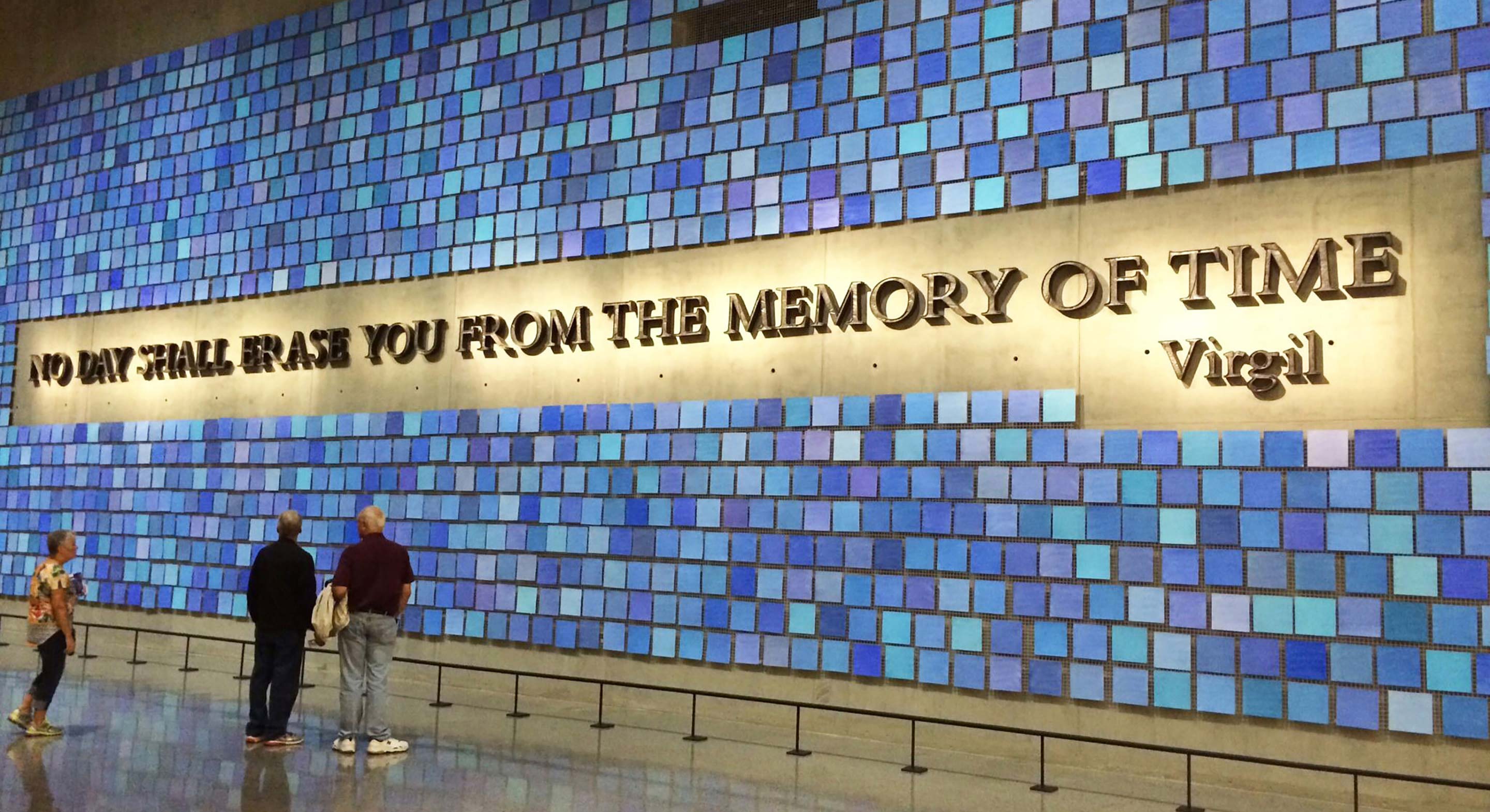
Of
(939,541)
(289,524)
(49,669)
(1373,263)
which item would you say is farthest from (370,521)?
(1373,263)

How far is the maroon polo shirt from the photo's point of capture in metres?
8.90

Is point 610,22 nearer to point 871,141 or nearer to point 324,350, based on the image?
point 871,141

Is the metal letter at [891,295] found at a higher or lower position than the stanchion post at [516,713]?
higher

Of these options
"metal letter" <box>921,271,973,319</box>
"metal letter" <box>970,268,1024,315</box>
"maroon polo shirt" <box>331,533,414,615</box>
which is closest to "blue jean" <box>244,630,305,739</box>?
"maroon polo shirt" <box>331,533,414,615</box>

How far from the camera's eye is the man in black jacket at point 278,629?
909 cm

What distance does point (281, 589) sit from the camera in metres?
9.15

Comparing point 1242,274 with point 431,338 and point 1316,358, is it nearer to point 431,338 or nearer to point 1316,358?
point 1316,358

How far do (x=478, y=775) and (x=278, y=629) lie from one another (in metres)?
1.94

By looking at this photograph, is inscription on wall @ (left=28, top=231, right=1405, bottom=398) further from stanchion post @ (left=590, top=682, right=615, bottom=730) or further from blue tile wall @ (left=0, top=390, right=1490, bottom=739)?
stanchion post @ (left=590, top=682, right=615, bottom=730)

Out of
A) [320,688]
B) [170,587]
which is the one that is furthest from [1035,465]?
[170,587]

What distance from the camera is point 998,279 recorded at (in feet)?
32.8

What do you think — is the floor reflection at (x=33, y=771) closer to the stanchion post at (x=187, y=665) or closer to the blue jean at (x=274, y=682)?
the blue jean at (x=274, y=682)

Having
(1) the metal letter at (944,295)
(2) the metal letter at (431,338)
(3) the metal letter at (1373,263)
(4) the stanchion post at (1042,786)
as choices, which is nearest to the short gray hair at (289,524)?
(2) the metal letter at (431,338)

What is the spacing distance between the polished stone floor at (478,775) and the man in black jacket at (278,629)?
192 millimetres
